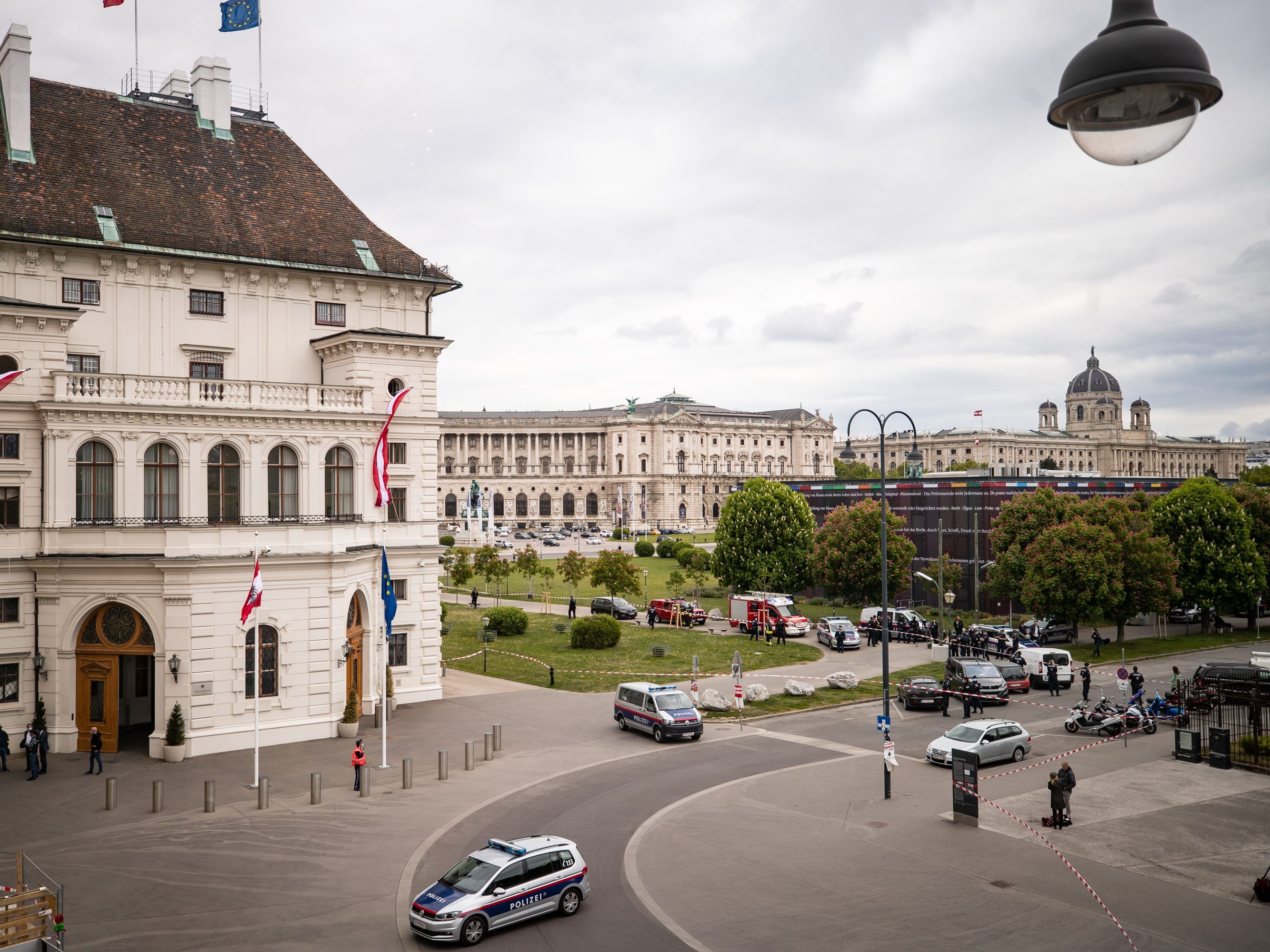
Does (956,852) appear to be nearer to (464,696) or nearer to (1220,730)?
(1220,730)

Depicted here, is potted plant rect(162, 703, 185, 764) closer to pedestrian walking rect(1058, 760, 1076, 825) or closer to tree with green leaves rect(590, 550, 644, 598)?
pedestrian walking rect(1058, 760, 1076, 825)

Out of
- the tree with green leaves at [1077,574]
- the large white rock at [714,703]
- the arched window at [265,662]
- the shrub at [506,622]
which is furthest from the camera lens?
the shrub at [506,622]

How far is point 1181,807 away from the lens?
25.3 meters

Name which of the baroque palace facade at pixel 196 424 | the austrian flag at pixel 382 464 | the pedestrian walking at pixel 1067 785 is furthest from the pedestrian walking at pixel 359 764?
the pedestrian walking at pixel 1067 785

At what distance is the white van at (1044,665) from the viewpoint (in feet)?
140

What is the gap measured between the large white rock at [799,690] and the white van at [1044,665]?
32.3 feet

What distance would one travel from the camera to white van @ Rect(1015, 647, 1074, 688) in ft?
140

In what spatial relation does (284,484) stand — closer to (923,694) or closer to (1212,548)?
(923,694)

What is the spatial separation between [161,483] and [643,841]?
69.6 feet

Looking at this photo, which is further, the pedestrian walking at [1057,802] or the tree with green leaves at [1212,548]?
the tree with green leaves at [1212,548]

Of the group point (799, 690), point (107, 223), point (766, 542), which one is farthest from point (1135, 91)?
point (766, 542)

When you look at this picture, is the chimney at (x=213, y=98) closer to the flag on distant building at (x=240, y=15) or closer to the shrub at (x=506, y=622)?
the flag on distant building at (x=240, y=15)

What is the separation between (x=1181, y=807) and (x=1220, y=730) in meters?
5.50

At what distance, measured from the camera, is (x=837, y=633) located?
179ft
